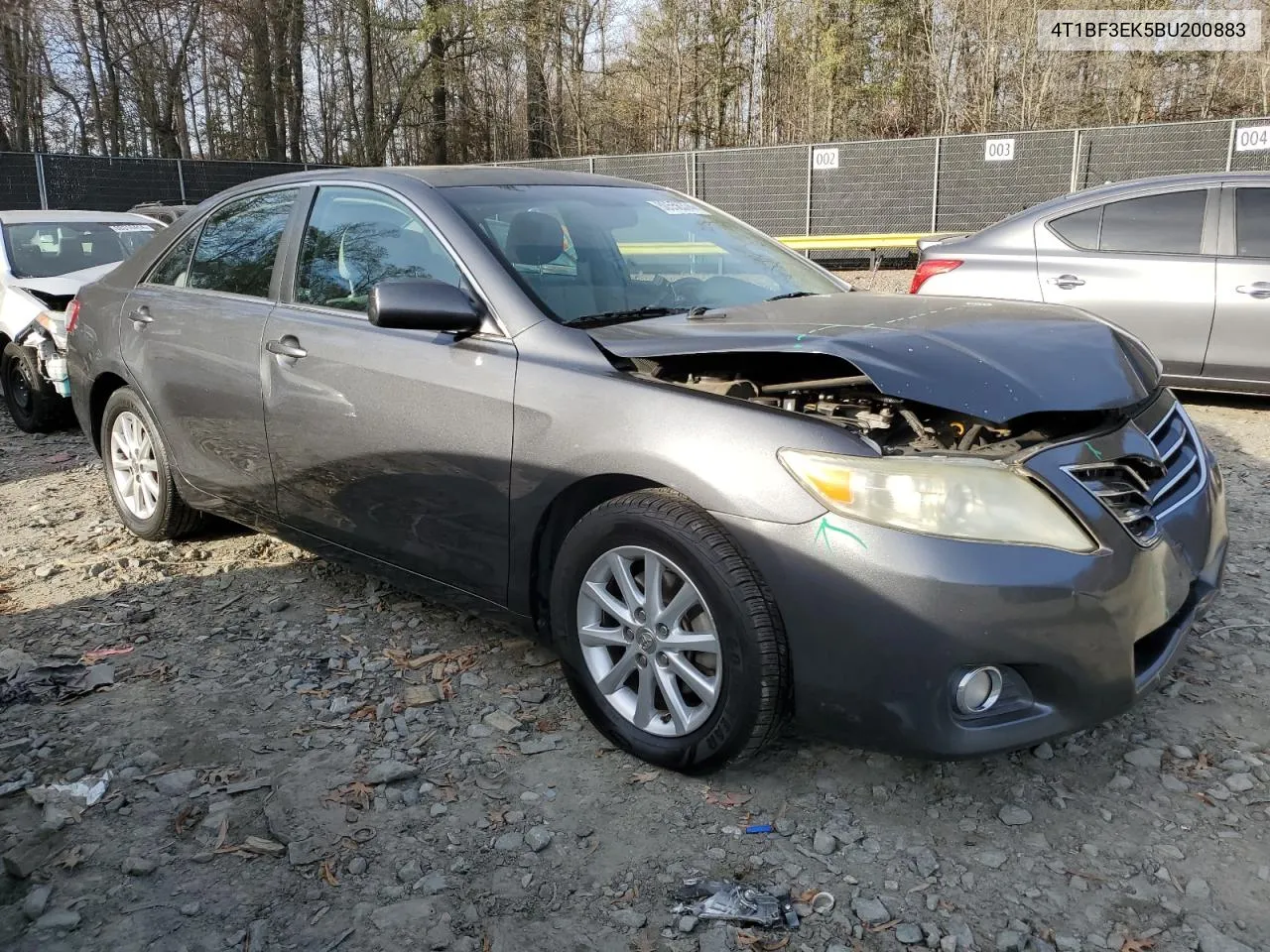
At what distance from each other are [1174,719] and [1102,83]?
24463 millimetres

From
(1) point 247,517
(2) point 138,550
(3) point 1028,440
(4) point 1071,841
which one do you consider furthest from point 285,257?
(4) point 1071,841

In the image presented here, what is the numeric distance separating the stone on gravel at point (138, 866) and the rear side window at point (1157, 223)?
6.42 meters

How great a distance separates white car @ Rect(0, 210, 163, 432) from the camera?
688 cm

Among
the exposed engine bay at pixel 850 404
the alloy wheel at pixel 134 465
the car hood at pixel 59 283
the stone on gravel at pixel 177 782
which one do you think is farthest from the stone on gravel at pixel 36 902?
the car hood at pixel 59 283

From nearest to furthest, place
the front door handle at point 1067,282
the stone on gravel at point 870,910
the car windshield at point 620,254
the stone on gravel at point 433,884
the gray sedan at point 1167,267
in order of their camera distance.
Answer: the stone on gravel at point 870,910 → the stone on gravel at point 433,884 → the car windshield at point 620,254 → the gray sedan at point 1167,267 → the front door handle at point 1067,282

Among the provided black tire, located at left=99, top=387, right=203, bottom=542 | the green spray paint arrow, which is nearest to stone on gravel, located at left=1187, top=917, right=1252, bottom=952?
the green spray paint arrow

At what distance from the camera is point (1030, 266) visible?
6.75m

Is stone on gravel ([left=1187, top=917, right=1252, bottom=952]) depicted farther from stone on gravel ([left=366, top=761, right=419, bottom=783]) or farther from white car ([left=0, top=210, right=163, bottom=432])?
white car ([left=0, top=210, right=163, bottom=432])

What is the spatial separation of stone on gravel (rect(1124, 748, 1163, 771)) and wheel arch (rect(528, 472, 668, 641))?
4.93 ft

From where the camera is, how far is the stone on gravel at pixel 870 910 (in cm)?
222

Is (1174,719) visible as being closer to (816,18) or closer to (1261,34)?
(1261,34)

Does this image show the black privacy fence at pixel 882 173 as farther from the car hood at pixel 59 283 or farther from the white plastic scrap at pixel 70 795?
the white plastic scrap at pixel 70 795

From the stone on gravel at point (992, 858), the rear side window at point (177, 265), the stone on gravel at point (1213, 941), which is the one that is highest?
the rear side window at point (177, 265)

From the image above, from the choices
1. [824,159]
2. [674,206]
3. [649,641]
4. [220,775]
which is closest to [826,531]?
[649,641]
